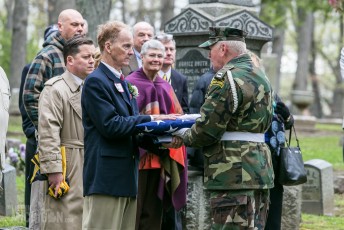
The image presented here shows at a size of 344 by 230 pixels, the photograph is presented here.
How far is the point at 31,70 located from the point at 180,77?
1.65 m

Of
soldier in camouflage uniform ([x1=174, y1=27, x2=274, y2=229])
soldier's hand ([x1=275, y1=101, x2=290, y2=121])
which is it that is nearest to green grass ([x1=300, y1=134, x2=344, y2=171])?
soldier's hand ([x1=275, y1=101, x2=290, y2=121])

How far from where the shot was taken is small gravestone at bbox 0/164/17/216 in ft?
35.5

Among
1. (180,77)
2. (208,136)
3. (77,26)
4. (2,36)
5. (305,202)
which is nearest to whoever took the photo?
(208,136)

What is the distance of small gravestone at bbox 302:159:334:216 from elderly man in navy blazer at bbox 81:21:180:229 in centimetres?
526

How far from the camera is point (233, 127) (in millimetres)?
6512

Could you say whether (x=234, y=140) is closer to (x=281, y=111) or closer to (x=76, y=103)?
(x=76, y=103)

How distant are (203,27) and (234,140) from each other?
13.5 ft

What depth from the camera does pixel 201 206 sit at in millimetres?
9391

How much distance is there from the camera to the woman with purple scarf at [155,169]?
26.6 ft

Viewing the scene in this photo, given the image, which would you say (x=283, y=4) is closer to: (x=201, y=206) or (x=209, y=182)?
(x=201, y=206)

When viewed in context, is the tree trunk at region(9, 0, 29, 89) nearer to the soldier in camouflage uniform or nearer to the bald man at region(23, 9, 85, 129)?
the bald man at region(23, 9, 85, 129)

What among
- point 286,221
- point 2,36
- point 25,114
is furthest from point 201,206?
point 2,36

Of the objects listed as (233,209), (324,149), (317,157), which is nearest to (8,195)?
(233,209)

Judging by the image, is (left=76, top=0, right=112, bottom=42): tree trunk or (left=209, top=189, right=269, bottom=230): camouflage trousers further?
(left=76, top=0, right=112, bottom=42): tree trunk
